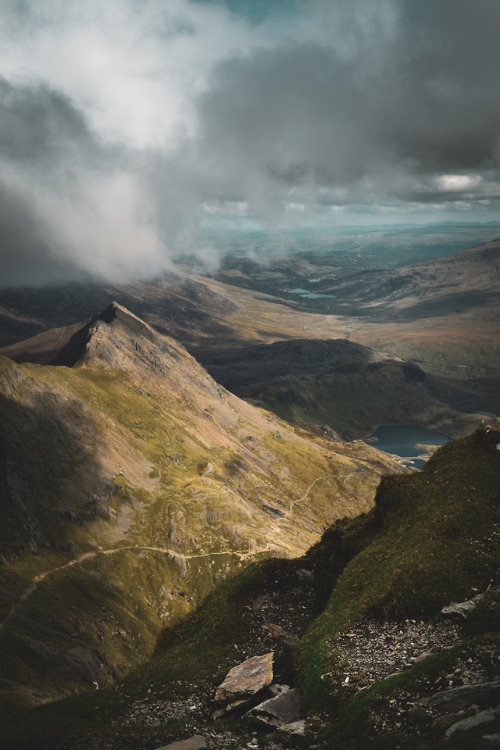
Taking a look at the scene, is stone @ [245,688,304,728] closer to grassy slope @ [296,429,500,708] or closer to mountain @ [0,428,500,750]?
mountain @ [0,428,500,750]

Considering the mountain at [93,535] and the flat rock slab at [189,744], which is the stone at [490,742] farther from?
the mountain at [93,535]

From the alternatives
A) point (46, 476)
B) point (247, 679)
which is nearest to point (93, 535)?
point (46, 476)

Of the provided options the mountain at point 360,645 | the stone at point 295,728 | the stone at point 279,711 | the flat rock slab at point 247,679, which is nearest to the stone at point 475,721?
the mountain at point 360,645

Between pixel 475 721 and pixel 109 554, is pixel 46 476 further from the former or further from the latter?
pixel 475 721

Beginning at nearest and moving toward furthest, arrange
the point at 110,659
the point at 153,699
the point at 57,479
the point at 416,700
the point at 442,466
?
the point at 416,700 → the point at 153,699 → the point at 442,466 → the point at 110,659 → the point at 57,479

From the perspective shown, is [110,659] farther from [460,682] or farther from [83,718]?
[460,682]

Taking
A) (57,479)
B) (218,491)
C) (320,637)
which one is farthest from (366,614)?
(218,491)
